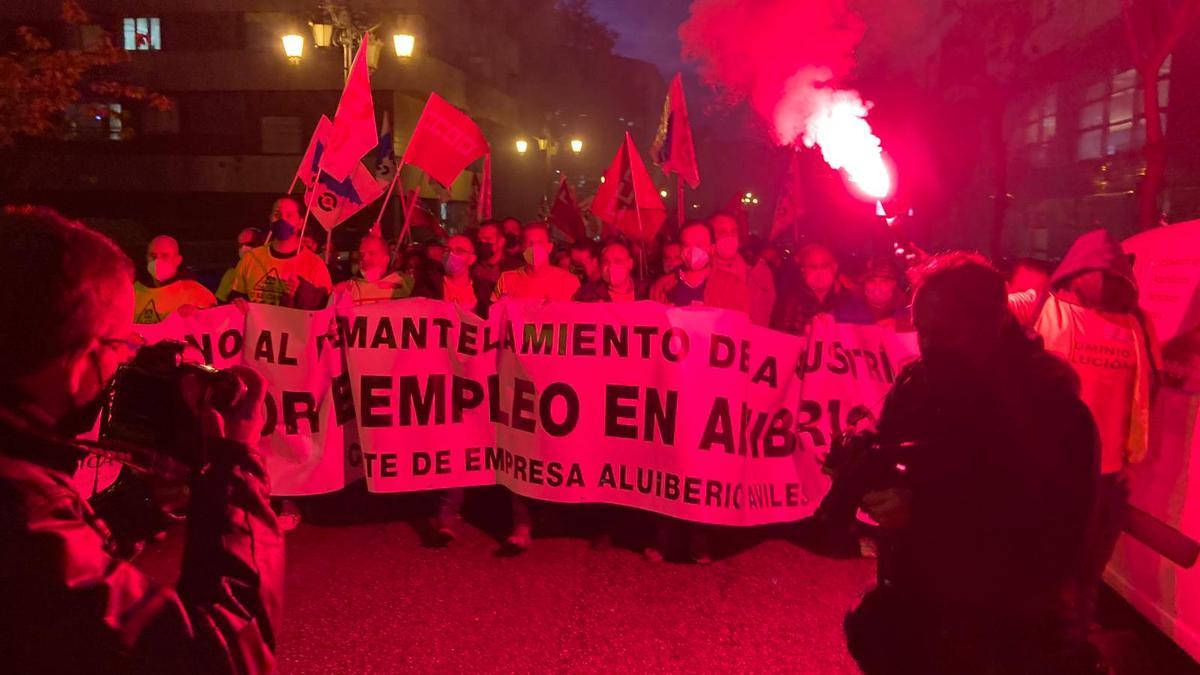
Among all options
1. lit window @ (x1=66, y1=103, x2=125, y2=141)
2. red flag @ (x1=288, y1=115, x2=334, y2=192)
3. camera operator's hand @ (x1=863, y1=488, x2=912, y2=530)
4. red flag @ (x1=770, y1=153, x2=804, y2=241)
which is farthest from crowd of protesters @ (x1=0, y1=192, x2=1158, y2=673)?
lit window @ (x1=66, y1=103, x2=125, y2=141)

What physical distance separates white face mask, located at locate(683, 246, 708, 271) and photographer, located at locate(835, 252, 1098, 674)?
4246 millimetres

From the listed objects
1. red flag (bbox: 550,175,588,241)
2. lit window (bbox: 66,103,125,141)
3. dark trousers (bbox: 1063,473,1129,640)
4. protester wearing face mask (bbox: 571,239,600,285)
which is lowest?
dark trousers (bbox: 1063,473,1129,640)

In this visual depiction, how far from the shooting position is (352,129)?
7949 millimetres

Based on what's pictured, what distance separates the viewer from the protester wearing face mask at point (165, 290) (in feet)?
21.2

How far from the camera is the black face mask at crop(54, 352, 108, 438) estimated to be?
4.89 feet

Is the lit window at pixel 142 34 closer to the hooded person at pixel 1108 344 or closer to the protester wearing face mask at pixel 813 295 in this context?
the protester wearing face mask at pixel 813 295

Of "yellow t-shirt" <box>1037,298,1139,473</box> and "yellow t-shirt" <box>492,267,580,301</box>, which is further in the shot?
"yellow t-shirt" <box>492,267,580,301</box>

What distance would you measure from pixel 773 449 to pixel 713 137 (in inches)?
3901

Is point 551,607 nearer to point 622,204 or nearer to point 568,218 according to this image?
point 622,204

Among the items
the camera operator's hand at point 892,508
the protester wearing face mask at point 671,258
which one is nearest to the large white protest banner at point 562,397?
the protester wearing face mask at point 671,258

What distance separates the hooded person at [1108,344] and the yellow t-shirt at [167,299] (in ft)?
17.4

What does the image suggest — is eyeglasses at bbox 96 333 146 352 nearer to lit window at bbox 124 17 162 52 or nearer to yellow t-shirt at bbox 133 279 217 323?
yellow t-shirt at bbox 133 279 217 323

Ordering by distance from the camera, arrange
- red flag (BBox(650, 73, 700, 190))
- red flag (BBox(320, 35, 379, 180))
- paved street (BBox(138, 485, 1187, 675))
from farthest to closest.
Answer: red flag (BBox(650, 73, 700, 190))
red flag (BBox(320, 35, 379, 180))
paved street (BBox(138, 485, 1187, 675))

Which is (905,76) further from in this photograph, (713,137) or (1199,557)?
(713,137)
